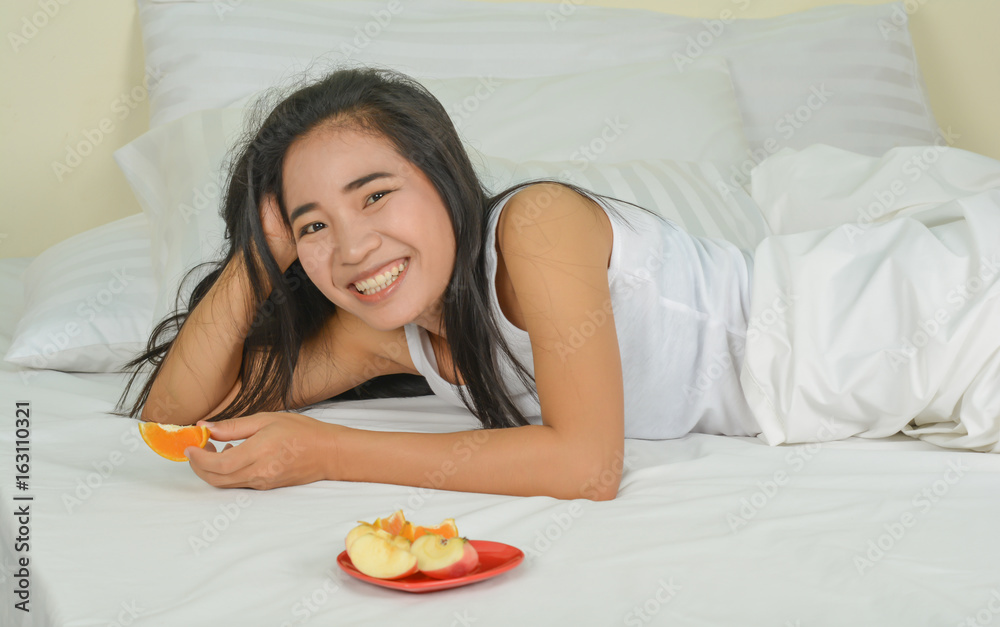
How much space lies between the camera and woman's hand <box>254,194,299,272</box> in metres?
1.10

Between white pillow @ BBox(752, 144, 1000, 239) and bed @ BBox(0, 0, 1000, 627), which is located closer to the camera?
bed @ BBox(0, 0, 1000, 627)

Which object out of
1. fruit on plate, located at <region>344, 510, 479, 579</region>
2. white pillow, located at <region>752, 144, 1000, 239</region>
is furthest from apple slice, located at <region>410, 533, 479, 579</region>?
white pillow, located at <region>752, 144, 1000, 239</region>

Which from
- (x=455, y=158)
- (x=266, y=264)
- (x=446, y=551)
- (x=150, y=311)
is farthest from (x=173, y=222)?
(x=446, y=551)

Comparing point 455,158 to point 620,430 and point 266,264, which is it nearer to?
point 266,264

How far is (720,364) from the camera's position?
1143 millimetres

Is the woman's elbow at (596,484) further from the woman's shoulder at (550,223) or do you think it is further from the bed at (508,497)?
the woman's shoulder at (550,223)

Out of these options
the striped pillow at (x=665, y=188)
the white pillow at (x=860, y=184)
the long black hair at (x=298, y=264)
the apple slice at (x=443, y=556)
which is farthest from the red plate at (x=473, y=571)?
the white pillow at (x=860, y=184)

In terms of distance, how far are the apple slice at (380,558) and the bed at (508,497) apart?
2 centimetres

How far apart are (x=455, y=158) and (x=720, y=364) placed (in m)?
0.46

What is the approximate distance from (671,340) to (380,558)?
0.62 metres

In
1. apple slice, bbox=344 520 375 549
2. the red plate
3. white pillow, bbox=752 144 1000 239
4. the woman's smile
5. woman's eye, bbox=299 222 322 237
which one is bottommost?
the red plate

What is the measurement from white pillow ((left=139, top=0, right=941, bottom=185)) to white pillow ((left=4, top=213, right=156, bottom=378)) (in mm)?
369

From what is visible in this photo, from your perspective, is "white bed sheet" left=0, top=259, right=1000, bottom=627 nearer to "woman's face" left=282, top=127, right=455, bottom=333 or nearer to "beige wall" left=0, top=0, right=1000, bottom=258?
"woman's face" left=282, top=127, right=455, bottom=333

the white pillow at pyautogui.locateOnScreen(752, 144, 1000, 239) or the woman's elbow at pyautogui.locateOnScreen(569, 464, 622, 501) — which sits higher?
the white pillow at pyautogui.locateOnScreen(752, 144, 1000, 239)
